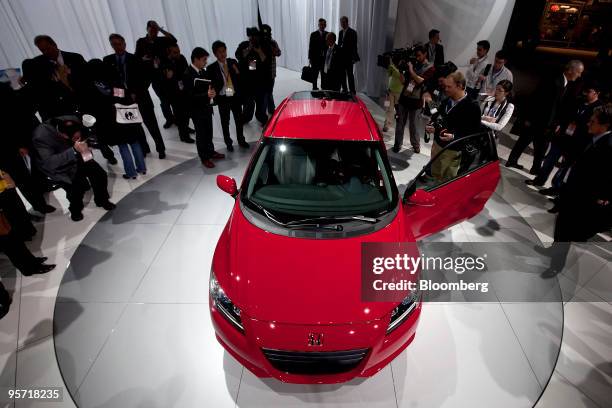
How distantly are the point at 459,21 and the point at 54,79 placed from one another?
774 cm

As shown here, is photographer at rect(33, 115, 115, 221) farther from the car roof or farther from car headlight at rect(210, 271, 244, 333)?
car headlight at rect(210, 271, 244, 333)

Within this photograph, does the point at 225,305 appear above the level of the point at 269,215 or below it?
below

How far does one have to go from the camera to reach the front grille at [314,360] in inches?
69.3

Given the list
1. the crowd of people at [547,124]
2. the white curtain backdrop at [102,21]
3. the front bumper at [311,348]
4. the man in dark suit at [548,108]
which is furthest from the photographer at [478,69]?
the white curtain backdrop at [102,21]

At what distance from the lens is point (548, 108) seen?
4242mm

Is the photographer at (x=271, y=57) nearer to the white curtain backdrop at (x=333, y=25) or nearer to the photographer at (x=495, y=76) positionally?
the white curtain backdrop at (x=333, y=25)

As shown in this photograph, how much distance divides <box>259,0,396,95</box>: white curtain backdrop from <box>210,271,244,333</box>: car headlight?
306 inches

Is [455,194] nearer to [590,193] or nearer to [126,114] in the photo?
[590,193]

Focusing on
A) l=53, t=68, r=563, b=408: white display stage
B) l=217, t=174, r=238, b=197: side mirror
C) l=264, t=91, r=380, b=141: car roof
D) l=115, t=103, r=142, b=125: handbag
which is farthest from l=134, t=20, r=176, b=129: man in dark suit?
l=217, t=174, r=238, b=197: side mirror

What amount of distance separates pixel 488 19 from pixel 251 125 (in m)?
5.74

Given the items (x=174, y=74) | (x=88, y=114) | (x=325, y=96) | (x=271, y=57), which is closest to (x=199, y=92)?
(x=174, y=74)

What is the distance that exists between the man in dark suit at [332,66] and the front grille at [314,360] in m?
6.80

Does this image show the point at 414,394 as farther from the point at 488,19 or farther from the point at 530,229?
the point at 488,19

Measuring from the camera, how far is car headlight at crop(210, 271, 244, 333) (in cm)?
185
